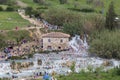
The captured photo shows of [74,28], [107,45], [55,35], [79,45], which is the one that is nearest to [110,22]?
[79,45]

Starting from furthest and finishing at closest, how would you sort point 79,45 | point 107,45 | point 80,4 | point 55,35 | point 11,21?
point 80,4 < point 11,21 < point 79,45 < point 55,35 < point 107,45

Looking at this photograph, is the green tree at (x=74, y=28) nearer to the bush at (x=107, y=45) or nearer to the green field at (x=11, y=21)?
the green field at (x=11, y=21)

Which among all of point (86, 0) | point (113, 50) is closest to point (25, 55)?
point (113, 50)

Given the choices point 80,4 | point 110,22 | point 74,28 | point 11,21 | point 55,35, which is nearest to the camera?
point 55,35

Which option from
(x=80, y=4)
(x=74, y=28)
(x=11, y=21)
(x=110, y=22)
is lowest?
(x=80, y=4)

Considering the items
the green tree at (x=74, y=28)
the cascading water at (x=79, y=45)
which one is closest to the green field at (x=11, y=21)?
the green tree at (x=74, y=28)

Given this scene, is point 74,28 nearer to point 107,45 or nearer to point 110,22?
point 110,22

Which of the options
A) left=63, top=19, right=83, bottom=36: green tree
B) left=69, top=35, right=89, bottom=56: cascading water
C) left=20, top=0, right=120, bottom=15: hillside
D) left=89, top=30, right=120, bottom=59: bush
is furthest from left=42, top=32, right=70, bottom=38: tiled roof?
left=20, top=0, right=120, bottom=15: hillside

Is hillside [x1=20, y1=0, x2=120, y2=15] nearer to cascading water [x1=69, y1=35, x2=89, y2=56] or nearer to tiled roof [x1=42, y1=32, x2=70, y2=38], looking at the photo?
cascading water [x1=69, y1=35, x2=89, y2=56]
